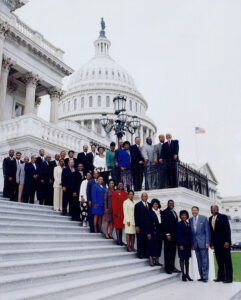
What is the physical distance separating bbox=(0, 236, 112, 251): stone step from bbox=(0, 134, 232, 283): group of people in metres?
0.87

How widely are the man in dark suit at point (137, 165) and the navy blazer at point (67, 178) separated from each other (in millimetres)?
1908

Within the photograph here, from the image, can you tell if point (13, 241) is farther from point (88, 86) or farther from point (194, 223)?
point (88, 86)

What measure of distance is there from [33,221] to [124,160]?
3.51m

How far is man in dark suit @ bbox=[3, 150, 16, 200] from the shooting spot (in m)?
10.3

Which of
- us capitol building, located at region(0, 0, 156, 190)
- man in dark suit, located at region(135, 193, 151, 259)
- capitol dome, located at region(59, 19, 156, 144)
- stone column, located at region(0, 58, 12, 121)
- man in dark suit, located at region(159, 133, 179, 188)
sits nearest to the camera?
man in dark suit, located at region(135, 193, 151, 259)

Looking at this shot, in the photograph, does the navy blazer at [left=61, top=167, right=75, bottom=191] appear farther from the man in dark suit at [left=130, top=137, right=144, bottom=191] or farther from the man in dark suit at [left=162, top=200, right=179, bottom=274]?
the man in dark suit at [left=162, top=200, right=179, bottom=274]

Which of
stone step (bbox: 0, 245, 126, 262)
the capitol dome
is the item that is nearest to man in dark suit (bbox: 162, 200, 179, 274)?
stone step (bbox: 0, 245, 126, 262)

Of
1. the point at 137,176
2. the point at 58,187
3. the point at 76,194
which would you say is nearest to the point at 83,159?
the point at 58,187

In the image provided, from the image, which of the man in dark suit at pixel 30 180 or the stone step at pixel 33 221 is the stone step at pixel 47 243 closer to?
the stone step at pixel 33 221

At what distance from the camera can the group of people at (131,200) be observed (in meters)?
7.81

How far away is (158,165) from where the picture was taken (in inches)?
381

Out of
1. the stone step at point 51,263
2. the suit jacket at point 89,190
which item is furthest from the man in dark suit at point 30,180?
the stone step at point 51,263

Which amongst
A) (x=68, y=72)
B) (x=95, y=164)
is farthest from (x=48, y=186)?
(x=68, y=72)

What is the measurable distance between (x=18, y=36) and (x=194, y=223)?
61.8 feet
